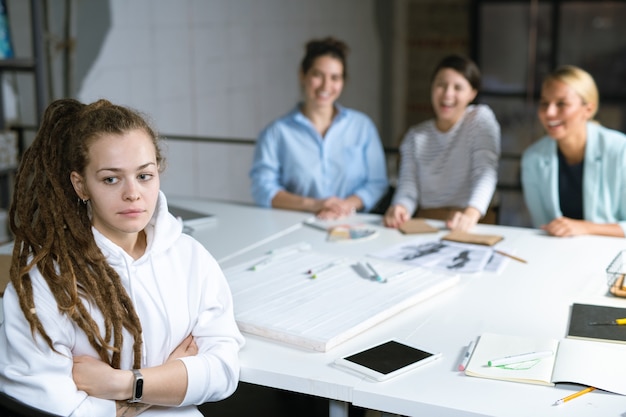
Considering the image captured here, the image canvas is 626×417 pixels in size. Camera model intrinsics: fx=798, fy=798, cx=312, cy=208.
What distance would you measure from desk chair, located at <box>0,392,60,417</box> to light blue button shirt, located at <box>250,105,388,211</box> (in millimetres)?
1737

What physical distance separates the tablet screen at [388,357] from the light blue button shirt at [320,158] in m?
1.42

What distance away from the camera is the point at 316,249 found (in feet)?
7.59

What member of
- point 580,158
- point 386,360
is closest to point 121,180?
point 386,360

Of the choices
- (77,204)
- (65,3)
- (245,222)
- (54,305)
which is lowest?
(245,222)

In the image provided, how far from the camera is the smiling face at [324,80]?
9.62ft

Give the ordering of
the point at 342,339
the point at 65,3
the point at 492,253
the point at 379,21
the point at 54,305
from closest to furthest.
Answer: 1. the point at 54,305
2. the point at 342,339
3. the point at 492,253
4. the point at 65,3
5. the point at 379,21

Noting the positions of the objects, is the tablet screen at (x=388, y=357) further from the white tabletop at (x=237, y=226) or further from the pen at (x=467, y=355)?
the white tabletop at (x=237, y=226)

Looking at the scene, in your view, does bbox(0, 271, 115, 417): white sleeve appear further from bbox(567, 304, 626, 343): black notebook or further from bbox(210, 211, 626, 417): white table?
bbox(567, 304, 626, 343): black notebook

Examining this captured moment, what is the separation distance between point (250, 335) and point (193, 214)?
3.44 ft

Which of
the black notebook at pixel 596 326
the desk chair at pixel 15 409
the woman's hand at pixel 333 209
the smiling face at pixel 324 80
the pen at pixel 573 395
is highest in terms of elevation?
the smiling face at pixel 324 80

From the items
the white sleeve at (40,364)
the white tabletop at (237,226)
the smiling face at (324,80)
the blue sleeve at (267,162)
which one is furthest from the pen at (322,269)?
the smiling face at (324,80)

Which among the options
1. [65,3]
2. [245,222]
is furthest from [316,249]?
[65,3]

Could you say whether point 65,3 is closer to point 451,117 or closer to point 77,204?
point 451,117

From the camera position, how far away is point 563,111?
252cm
